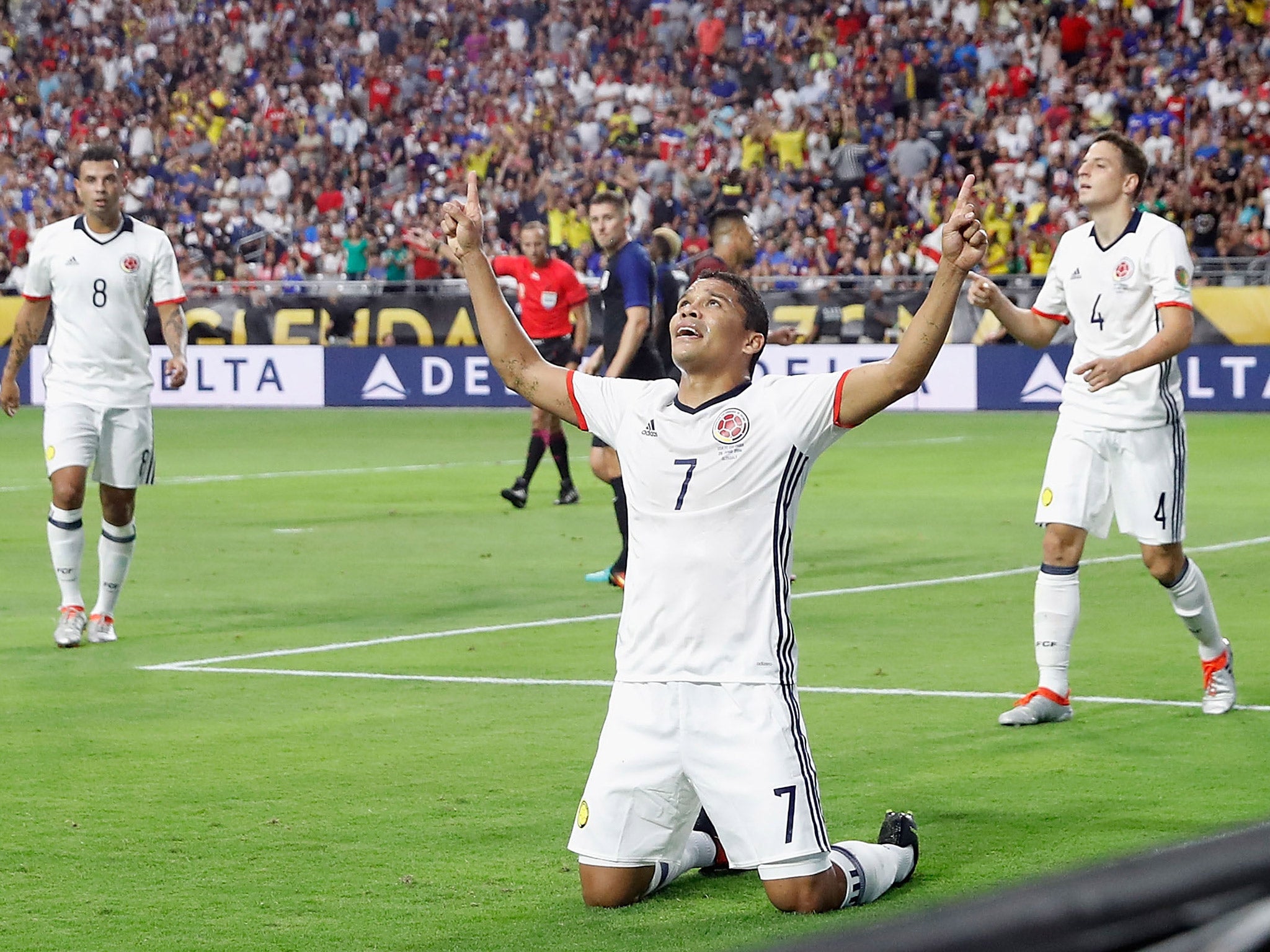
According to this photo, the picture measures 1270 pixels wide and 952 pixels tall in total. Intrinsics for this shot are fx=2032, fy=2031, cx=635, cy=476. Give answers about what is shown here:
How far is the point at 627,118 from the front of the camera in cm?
3319

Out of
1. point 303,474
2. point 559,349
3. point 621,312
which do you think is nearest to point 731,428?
point 621,312

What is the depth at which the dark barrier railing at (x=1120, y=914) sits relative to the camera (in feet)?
3.36

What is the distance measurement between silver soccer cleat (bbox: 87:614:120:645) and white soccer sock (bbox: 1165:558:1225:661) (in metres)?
5.13

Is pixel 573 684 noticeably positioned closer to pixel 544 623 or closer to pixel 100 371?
pixel 544 623

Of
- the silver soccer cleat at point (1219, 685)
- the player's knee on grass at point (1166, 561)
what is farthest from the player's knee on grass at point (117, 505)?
the silver soccer cleat at point (1219, 685)

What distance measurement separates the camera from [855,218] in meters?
29.3

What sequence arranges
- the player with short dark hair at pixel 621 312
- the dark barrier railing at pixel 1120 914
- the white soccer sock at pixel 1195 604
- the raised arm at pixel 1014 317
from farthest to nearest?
the player with short dark hair at pixel 621 312
the white soccer sock at pixel 1195 604
the raised arm at pixel 1014 317
the dark barrier railing at pixel 1120 914

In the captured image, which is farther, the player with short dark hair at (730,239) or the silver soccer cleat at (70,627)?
the player with short dark hair at (730,239)

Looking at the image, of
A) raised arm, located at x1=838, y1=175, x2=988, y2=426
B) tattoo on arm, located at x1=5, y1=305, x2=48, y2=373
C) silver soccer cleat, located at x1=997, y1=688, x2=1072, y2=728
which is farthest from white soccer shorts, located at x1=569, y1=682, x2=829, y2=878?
tattoo on arm, located at x1=5, y1=305, x2=48, y2=373

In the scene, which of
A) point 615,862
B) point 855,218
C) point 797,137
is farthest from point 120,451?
point 797,137

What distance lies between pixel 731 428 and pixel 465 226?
90 centimetres

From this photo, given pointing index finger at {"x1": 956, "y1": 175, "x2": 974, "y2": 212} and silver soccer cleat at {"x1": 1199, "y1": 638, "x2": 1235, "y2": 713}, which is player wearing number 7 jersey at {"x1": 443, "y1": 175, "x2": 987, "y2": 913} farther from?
silver soccer cleat at {"x1": 1199, "y1": 638, "x2": 1235, "y2": 713}

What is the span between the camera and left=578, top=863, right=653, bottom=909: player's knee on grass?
5055 millimetres

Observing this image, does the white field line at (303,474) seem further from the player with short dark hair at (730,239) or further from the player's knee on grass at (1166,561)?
the player's knee on grass at (1166,561)
